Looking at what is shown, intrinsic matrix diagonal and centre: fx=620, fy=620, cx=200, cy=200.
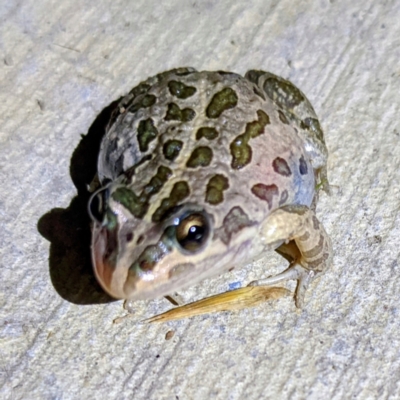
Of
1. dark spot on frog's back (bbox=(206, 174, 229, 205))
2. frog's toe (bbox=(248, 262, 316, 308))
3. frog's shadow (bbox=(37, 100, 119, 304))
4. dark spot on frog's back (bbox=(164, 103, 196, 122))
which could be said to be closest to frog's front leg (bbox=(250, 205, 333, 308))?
frog's toe (bbox=(248, 262, 316, 308))

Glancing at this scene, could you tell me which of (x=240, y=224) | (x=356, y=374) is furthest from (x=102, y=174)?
(x=356, y=374)

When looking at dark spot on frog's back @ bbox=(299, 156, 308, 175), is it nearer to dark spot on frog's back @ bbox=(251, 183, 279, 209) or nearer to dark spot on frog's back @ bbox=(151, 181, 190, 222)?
dark spot on frog's back @ bbox=(251, 183, 279, 209)

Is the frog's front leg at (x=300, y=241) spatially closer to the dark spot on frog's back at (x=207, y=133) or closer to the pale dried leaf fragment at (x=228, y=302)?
the pale dried leaf fragment at (x=228, y=302)

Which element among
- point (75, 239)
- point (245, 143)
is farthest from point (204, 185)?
point (75, 239)

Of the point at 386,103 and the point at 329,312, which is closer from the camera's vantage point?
the point at 329,312

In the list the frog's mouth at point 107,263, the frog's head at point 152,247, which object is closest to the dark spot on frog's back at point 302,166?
the frog's head at point 152,247

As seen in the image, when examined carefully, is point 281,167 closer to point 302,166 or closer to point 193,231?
point 302,166

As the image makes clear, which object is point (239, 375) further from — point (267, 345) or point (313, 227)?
point (313, 227)
